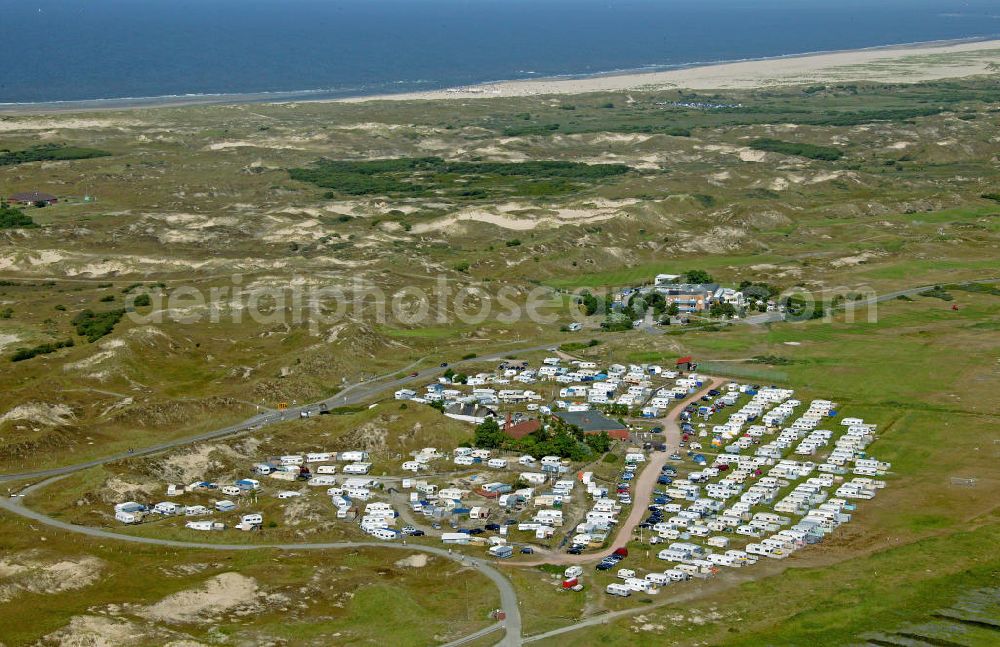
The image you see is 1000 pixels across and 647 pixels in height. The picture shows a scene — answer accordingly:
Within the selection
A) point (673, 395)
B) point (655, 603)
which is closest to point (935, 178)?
point (673, 395)

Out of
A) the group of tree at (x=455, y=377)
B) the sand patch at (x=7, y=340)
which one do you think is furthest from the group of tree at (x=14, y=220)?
the group of tree at (x=455, y=377)

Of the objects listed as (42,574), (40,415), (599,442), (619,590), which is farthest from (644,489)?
(40,415)

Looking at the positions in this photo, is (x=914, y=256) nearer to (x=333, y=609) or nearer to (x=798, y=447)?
(x=798, y=447)

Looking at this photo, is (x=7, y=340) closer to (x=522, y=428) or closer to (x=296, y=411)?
(x=296, y=411)

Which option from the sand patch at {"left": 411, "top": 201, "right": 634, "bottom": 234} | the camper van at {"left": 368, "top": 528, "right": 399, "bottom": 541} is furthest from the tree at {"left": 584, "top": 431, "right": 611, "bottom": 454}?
the sand patch at {"left": 411, "top": 201, "right": 634, "bottom": 234}


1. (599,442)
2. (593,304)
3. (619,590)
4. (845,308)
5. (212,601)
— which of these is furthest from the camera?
(593,304)

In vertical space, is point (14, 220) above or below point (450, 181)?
above

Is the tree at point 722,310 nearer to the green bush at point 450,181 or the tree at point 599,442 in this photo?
the tree at point 599,442

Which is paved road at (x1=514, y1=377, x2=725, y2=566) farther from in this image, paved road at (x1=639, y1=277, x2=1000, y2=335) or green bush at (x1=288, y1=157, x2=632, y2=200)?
green bush at (x1=288, y1=157, x2=632, y2=200)
